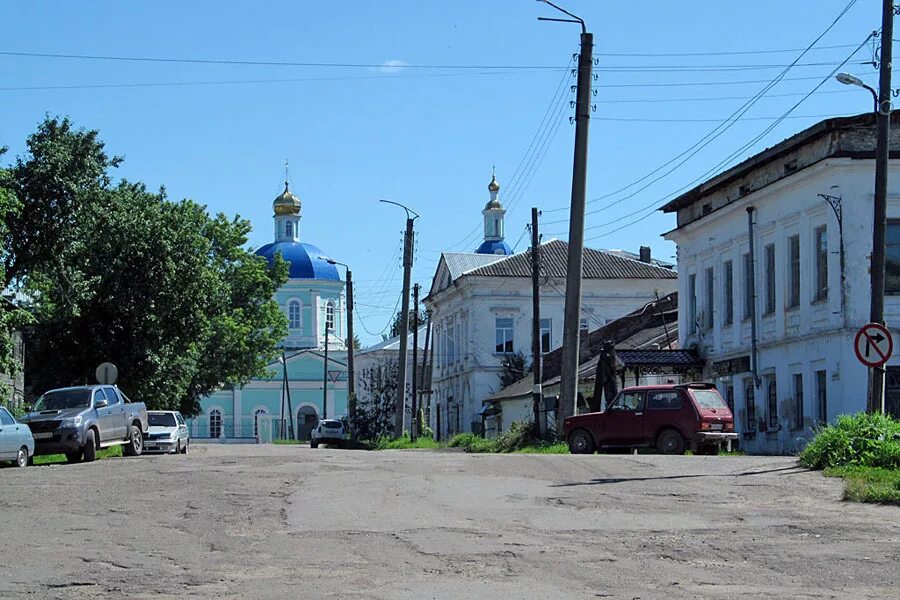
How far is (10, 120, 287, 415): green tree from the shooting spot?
34438mm

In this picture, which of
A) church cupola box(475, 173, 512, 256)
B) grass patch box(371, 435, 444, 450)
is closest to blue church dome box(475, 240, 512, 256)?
church cupola box(475, 173, 512, 256)

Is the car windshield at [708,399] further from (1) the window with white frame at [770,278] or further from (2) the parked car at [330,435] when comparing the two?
(2) the parked car at [330,435]

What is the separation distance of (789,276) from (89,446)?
68.5ft

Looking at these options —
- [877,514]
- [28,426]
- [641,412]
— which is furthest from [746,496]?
[28,426]

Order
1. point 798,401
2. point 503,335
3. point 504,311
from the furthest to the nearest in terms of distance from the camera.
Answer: point 503,335
point 504,311
point 798,401

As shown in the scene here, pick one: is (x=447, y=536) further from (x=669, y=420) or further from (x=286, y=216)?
(x=286, y=216)

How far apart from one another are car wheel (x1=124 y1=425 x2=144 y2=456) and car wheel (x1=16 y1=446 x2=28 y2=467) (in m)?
5.39

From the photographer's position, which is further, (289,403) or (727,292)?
(289,403)

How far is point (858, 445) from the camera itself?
67.5 feet

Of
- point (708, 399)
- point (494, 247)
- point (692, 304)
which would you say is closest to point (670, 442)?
point (708, 399)

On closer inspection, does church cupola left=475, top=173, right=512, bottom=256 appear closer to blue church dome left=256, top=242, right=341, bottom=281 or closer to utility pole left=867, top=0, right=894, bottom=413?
blue church dome left=256, top=242, right=341, bottom=281

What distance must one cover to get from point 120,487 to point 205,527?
17.3 ft

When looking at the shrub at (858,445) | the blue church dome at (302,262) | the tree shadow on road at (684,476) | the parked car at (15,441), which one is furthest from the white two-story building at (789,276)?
the blue church dome at (302,262)

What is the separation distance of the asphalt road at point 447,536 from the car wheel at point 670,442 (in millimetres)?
8882
